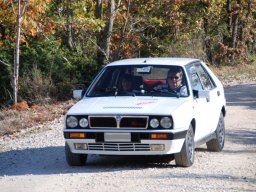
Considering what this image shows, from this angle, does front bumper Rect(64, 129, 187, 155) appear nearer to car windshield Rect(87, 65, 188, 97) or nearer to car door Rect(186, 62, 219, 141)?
car door Rect(186, 62, 219, 141)

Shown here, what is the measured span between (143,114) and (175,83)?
126cm

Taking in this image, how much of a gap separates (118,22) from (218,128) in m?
16.2

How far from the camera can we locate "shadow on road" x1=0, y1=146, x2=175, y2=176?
30.6 ft

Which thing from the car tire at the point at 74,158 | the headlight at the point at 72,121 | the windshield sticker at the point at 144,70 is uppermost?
the windshield sticker at the point at 144,70

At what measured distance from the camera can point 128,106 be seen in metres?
9.05

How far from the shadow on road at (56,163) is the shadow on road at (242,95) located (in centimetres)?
807

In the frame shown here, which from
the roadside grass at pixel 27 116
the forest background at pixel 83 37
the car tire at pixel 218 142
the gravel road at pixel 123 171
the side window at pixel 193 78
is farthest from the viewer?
the forest background at pixel 83 37

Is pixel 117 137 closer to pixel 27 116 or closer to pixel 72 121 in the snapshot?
pixel 72 121

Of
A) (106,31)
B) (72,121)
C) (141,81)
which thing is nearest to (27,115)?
(141,81)

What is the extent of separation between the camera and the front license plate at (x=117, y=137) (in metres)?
8.79

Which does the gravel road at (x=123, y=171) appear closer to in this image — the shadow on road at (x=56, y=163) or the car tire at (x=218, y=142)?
the shadow on road at (x=56, y=163)

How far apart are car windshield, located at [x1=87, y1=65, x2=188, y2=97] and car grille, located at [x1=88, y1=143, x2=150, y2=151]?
1.08 m

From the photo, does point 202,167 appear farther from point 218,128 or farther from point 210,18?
point 210,18

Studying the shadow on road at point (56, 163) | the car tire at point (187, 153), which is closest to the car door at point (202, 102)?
the car tire at point (187, 153)
